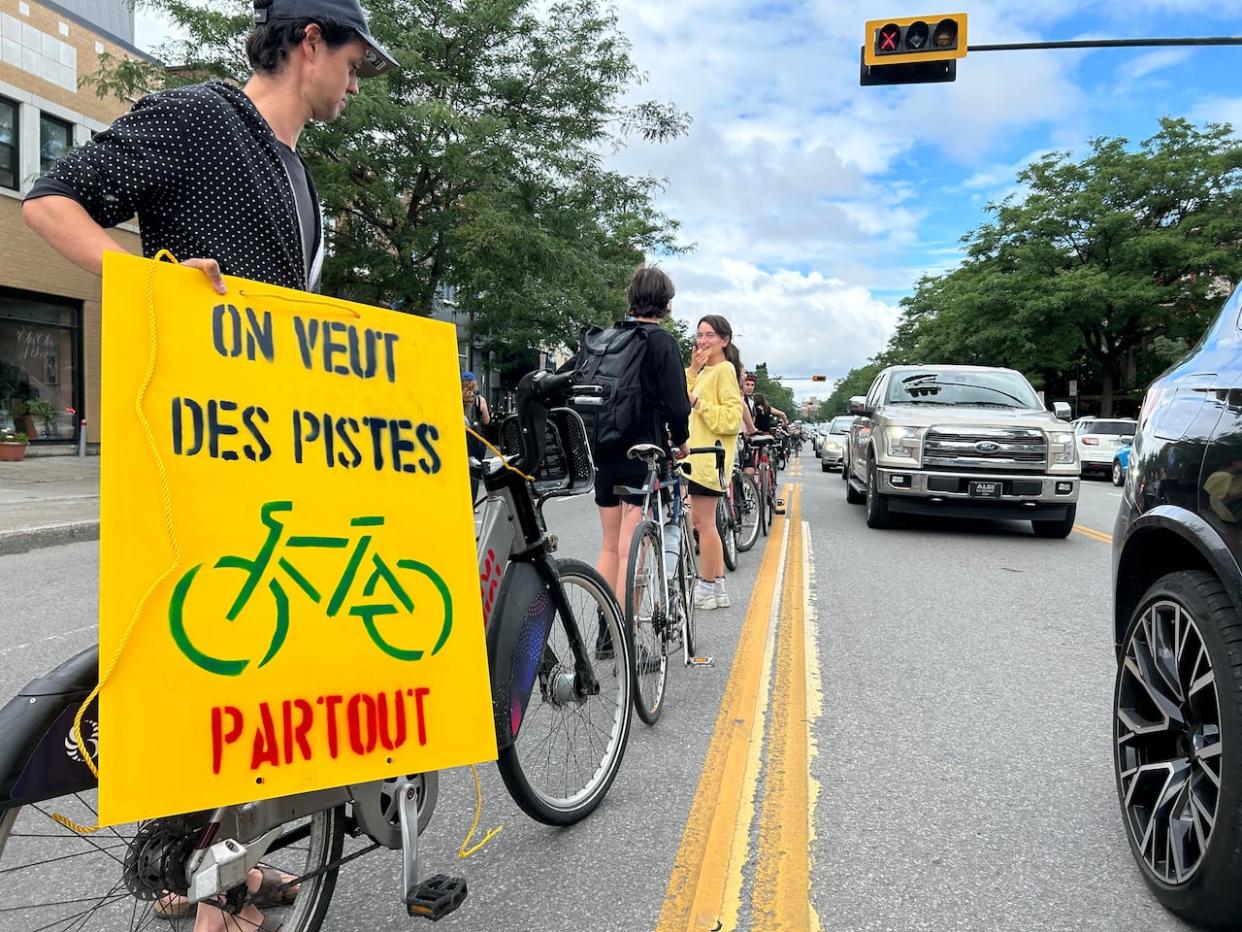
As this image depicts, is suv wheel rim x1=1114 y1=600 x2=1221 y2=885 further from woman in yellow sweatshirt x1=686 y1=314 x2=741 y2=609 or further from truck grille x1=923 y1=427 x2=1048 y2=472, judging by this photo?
truck grille x1=923 y1=427 x2=1048 y2=472

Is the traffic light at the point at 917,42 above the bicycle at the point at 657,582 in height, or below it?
above

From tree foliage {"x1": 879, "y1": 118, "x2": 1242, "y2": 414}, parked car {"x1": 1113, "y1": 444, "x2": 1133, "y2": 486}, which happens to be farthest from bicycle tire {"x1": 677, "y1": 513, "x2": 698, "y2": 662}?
tree foliage {"x1": 879, "y1": 118, "x2": 1242, "y2": 414}

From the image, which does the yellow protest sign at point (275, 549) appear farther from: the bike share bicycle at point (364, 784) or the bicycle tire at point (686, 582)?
the bicycle tire at point (686, 582)

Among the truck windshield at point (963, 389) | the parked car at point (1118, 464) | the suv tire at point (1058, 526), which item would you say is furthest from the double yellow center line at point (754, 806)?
the parked car at point (1118, 464)

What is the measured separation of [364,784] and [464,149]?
12854 millimetres

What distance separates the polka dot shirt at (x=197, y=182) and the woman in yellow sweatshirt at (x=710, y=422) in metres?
3.66

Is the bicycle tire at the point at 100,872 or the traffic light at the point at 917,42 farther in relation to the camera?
A: the traffic light at the point at 917,42

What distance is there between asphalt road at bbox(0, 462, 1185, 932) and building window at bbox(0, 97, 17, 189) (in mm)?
14634

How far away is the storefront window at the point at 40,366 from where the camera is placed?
57.3 feet

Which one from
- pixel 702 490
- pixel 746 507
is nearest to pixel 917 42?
pixel 746 507

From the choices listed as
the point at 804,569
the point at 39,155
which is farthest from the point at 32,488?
the point at 804,569

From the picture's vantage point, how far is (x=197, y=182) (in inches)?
76.0

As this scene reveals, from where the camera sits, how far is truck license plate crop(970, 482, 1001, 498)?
9570mm

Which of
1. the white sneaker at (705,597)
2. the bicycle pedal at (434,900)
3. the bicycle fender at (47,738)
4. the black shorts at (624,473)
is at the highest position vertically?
the black shorts at (624,473)
